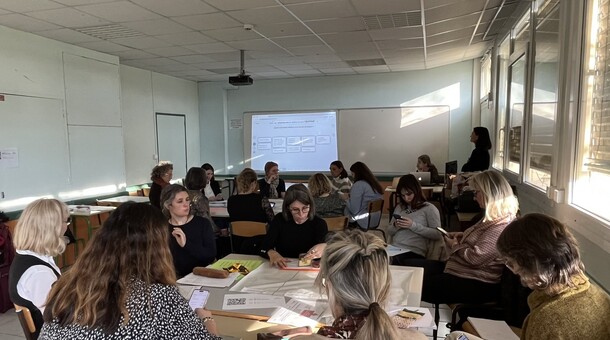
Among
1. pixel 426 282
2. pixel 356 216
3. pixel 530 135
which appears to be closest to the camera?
pixel 426 282

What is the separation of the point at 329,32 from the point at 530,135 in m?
2.70

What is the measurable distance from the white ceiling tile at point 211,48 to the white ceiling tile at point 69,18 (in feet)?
4.67

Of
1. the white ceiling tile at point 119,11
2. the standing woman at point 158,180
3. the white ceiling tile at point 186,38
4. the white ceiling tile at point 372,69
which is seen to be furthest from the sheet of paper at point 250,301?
the white ceiling tile at point 372,69

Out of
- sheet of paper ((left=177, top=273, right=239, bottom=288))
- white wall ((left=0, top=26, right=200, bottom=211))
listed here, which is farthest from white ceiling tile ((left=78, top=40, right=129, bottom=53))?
sheet of paper ((left=177, top=273, right=239, bottom=288))

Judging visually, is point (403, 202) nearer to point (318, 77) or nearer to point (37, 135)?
point (37, 135)

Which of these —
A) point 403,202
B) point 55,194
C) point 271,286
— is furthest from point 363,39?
point 55,194

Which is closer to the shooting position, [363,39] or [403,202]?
[403,202]

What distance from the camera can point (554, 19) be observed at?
3.21 metres

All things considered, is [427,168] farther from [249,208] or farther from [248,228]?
[248,228]

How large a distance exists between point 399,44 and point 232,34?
8.09 ft

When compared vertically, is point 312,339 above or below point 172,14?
below

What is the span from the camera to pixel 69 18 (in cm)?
430

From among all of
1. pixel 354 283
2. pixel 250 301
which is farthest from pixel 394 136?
pixel 354 283

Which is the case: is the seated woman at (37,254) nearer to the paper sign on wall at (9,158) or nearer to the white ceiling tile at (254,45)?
the paper sign on wall at (9,158)
